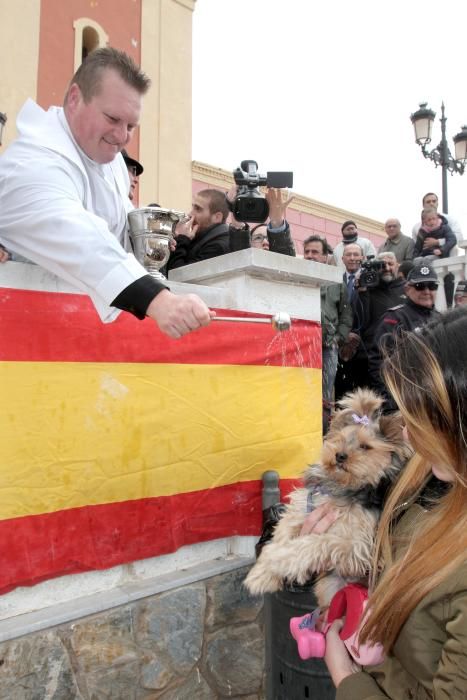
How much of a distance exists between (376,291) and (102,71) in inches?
146

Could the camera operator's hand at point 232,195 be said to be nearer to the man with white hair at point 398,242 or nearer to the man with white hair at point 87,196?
the man with white hair at point 87,196

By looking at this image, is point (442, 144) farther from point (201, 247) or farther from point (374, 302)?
point (201, 247)

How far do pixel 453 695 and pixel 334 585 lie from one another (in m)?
0.99

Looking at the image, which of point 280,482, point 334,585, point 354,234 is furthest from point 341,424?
point 354,234

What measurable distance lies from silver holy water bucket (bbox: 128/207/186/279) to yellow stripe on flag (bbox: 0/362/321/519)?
47cm

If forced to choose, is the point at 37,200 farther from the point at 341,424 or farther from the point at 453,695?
the point at 453,695

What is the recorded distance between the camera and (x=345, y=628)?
4.83ft

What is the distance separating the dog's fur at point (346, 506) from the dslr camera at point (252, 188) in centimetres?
140

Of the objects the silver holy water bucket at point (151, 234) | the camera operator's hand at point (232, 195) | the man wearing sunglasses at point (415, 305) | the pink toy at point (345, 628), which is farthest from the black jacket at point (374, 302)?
the pink toy at point (345, 628)

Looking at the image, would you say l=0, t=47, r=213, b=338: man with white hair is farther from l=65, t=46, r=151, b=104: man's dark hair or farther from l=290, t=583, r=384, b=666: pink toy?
l=290, t=583, r=384, b=666: pink toy

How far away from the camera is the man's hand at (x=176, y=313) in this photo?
180cm

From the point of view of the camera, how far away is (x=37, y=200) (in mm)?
1997

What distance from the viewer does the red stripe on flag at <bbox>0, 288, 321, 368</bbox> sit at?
6.95 ft

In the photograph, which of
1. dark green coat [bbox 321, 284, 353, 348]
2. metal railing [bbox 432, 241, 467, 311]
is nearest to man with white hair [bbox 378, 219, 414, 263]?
metal railing [bbox 432, 241, 467, 311]
